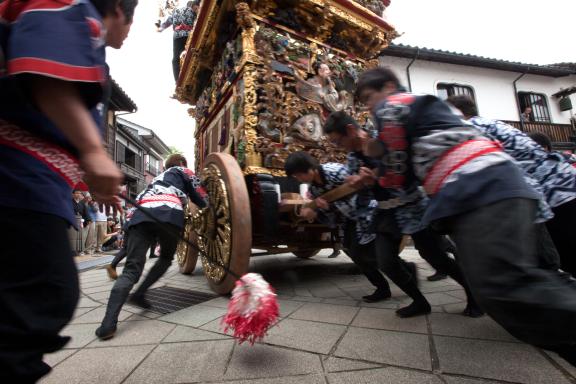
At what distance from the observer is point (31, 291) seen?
0.68 m

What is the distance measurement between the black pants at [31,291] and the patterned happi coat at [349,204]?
6.78 feet

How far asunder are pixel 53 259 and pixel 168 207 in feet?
6.40

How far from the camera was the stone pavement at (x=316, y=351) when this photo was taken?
1.30 metres

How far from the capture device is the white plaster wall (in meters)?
11.1

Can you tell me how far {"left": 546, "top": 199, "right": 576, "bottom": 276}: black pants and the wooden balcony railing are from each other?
12494mm


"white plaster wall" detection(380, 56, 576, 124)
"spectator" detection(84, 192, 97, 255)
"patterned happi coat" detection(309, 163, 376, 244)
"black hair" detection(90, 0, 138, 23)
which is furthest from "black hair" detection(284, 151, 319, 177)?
"white plaster wall" detection(380, 56, 576, 124)

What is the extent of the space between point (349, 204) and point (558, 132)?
46.0 ft

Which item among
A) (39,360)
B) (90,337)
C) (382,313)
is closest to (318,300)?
(382,313)

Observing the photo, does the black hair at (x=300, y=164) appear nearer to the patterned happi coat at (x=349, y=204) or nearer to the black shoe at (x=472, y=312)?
the patterned happi coat at (x=349, y=204)

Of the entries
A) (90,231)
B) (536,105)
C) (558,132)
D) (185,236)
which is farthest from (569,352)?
(536,105)

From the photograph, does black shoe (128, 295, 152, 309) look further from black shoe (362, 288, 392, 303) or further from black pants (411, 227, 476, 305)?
black pants (411, 227, 476, 305)

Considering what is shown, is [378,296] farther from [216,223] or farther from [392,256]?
[216,223]

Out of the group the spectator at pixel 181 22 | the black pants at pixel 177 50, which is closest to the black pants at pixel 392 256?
the spectator at pixel 181 22

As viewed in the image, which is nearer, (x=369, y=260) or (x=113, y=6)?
(x=113, y=6)
